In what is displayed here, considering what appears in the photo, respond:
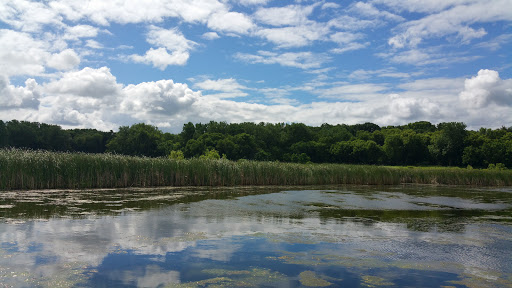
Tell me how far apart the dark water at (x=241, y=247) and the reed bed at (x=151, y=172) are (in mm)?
4496

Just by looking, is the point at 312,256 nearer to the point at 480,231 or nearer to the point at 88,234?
the point at 88,234

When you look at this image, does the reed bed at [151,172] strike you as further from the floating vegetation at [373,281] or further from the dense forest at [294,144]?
the dense forest at [294,144]

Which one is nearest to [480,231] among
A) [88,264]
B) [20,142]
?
[88,264]

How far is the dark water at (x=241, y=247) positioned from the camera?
603 centimetres

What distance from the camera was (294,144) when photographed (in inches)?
3543

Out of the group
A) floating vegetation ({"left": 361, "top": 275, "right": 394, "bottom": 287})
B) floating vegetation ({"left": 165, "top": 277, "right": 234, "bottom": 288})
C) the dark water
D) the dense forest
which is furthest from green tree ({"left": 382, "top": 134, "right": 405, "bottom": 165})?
floating vegetation ({"left": 165, "top": 277, "right": 234, "bottom": 288})

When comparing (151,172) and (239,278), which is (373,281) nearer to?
(239,278)

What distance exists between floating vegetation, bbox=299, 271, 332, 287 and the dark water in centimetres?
2

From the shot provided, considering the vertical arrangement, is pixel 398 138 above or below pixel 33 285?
above

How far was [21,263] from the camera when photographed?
648cm

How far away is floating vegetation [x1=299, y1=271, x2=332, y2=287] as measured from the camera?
5.79 meters

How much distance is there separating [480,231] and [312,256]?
6458 mm

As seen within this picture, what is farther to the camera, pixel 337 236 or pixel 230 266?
pixel 337 236

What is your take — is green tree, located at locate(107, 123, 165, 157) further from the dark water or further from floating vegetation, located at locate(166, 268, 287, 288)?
floating vegetation, located at locate(166, 268, 287, 288)
